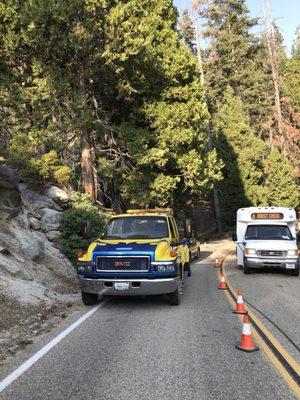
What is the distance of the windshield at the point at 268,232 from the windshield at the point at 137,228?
734 centimetres

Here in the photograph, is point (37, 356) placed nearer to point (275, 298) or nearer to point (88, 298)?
point (88, 298)

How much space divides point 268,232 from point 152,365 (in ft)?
42.2

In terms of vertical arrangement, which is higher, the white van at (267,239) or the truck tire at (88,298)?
the white van at (267,239)

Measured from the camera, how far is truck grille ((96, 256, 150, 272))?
9578 mm

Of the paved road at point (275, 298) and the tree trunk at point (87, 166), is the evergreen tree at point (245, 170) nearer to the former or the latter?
the tree trunk at point (87, 166)

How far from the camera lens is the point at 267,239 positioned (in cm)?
1717

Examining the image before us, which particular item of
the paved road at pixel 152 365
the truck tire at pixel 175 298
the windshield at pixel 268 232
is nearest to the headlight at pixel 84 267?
the paved road at pixel 152 365

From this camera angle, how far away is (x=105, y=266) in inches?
384

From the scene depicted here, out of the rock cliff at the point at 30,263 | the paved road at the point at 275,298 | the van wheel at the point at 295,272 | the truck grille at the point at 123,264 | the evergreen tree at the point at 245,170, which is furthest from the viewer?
the evergreen tree at the point at 245,170

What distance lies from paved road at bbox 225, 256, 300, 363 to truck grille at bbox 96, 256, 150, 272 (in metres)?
2.55

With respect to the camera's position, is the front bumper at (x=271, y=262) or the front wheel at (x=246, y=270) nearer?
the front bumper at (x=271, y=262)

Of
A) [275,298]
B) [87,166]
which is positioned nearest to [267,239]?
[275,298]

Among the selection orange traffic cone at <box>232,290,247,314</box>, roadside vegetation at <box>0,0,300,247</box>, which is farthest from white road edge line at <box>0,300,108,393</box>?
roadside vegetation at <box>0,0,300,247</box>

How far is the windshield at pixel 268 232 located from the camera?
685 inches
